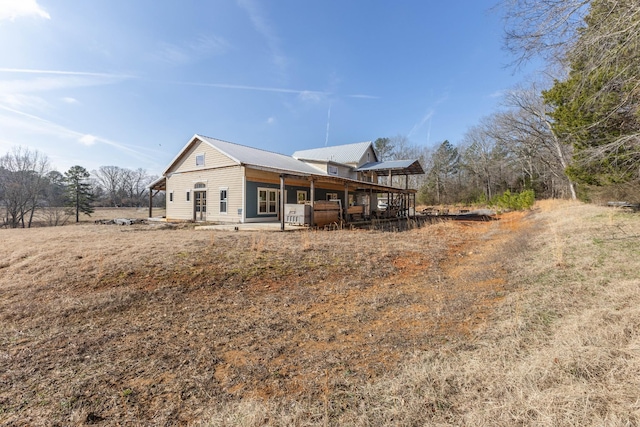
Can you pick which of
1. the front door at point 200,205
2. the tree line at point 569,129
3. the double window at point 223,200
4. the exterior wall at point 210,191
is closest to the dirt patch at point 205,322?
the tree line at point 569,129

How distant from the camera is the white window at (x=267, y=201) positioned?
1661cm

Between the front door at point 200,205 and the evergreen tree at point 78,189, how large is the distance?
90.6 feet

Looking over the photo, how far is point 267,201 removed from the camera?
17.1 m

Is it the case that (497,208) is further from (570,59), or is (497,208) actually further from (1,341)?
(1,341)

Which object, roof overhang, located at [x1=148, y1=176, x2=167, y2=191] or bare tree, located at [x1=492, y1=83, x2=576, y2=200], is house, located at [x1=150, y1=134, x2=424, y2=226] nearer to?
roof overhang, located at [x1=148, y1=176, x2=167, y2=191]

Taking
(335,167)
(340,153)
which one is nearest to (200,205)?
(335,167)

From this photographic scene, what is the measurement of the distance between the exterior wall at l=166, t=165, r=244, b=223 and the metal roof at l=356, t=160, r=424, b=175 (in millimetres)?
12590

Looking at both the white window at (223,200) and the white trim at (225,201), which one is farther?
the white window at (223,200)

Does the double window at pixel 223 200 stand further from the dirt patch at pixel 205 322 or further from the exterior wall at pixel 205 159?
the dirt patch at pixel 205 322

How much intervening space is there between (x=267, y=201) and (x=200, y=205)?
4.75 metres

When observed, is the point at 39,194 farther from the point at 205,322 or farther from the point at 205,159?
the point at 205,322

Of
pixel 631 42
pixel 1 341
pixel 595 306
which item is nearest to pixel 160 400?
pixel 1 341

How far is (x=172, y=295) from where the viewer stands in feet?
15.9

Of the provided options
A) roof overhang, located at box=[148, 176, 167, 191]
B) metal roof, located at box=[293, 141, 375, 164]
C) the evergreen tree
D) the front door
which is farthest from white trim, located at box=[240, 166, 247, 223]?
the evergreen tree
